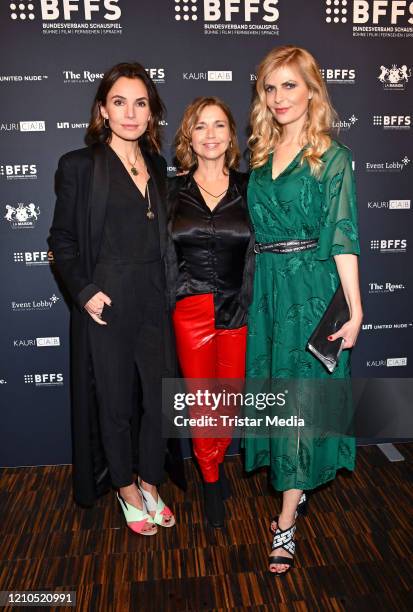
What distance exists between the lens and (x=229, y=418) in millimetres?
2633

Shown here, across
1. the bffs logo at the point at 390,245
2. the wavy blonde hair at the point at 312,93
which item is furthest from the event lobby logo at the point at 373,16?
the bffs logo at the point at 390,245

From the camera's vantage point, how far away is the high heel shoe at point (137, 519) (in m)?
2.54

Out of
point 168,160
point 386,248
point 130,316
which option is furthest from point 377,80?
point 130,316

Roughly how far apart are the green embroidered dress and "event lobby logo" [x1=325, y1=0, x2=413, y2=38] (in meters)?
1.09

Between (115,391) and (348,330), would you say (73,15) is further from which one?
(348,330)

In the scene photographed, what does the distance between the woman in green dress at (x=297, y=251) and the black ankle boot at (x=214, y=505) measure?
280 mm

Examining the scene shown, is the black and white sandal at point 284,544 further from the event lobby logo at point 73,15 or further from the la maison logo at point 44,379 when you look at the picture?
the event lobby logo at point 73,15

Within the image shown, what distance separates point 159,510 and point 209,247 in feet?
4.10

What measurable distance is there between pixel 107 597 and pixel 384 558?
1132mm

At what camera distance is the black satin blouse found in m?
2.32

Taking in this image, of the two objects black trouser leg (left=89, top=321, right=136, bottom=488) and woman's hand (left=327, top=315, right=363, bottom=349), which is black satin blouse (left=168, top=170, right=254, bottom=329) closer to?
black trouser leg (left=89, top=321, right=136, bottom=488)

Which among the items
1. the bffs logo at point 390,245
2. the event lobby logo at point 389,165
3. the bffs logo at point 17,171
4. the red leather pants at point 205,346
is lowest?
the red leather pants at point 205,346

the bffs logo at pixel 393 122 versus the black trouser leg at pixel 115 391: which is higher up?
the bffs logo at pixel 393 122

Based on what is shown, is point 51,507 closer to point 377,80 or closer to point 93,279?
point 93,279
